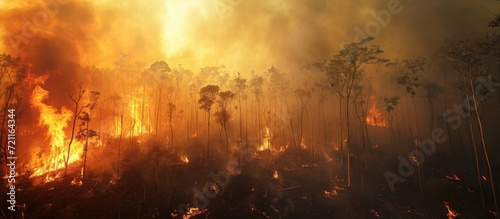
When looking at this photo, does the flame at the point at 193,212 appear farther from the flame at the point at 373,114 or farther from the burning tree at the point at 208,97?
the flame at the point at 373,114

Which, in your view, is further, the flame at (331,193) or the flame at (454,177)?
the flame at (454,177)

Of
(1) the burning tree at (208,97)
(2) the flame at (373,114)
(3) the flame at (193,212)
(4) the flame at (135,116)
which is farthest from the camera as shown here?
(2) the flame at (373,114)

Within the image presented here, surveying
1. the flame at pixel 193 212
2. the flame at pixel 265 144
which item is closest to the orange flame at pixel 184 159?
the flame at pixel 193 212

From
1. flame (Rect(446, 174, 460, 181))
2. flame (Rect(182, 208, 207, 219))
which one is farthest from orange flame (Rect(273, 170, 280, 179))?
flame (Rect(446, 174, 460, 181))

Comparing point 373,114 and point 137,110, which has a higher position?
point 137,110

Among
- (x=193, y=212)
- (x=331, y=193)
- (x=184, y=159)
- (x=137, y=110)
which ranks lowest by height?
(x=193, y=212)

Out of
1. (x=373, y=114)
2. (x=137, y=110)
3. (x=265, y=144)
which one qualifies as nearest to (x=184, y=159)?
(x=265, y=144)

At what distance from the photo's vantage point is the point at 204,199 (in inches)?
1437

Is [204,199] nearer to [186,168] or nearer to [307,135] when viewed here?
[186,168]

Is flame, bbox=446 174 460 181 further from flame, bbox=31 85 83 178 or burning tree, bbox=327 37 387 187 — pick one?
flame, bbox=31 85 83 178

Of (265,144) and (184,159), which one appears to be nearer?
(184,159)

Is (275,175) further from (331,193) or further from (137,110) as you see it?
(137,110)

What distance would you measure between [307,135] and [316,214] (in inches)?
1879

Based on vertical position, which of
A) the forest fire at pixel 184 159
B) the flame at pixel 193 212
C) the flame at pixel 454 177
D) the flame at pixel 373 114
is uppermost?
the flame at pixel 373 114
